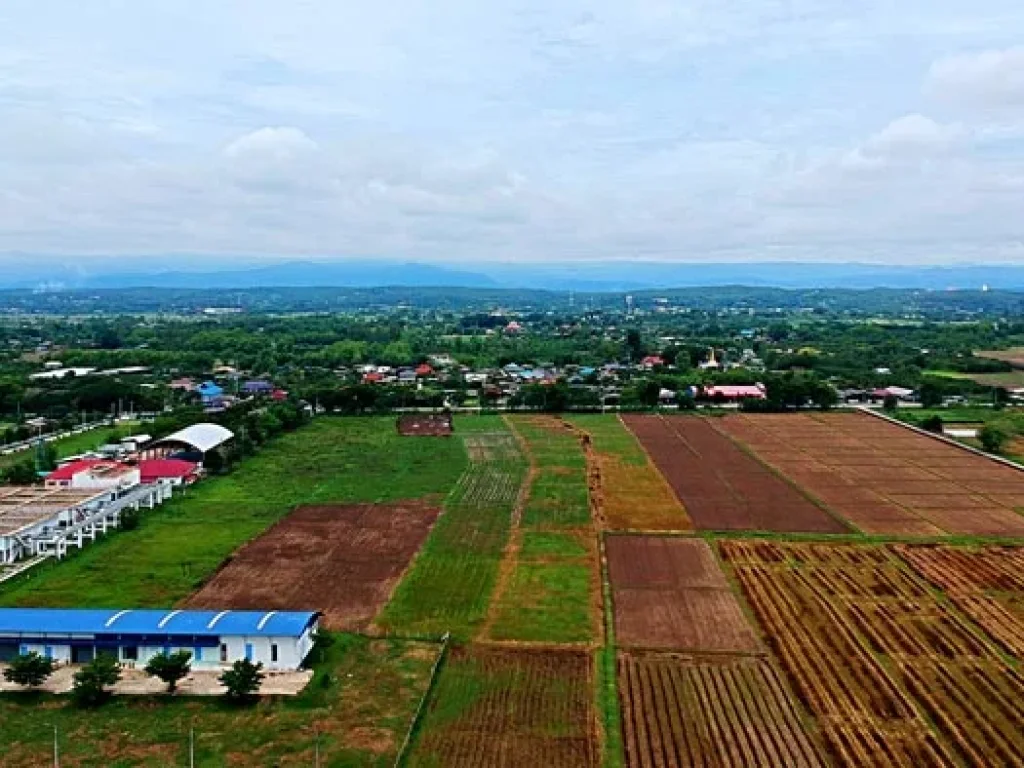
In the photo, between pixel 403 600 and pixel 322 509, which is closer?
pixel 403 600

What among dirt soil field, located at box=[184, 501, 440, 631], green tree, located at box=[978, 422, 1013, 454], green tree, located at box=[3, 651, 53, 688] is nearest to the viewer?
green tree, located at box=[3, 651, 53, 688]

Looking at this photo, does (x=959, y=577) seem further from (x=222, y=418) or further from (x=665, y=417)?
(x=222, y=418)

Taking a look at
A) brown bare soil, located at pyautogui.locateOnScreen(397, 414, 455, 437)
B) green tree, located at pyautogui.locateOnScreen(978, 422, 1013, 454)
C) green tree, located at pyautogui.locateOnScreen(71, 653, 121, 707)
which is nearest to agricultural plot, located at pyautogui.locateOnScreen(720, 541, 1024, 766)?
green tree, located at pyautogui.locateOnScreen(71, 653, 121, 707)

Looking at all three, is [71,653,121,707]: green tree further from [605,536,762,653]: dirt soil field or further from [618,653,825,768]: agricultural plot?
[605,536,762,653]: dirt soil field

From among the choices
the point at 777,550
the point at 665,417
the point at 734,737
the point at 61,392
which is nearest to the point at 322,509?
the point at 777,550

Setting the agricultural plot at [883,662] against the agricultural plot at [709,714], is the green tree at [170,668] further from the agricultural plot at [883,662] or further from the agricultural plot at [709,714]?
the agricultural plot at [883,662]

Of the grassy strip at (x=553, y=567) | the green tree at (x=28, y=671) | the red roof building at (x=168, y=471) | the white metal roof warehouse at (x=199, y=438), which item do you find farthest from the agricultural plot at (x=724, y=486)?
the green tree at (x=28, y=671)
